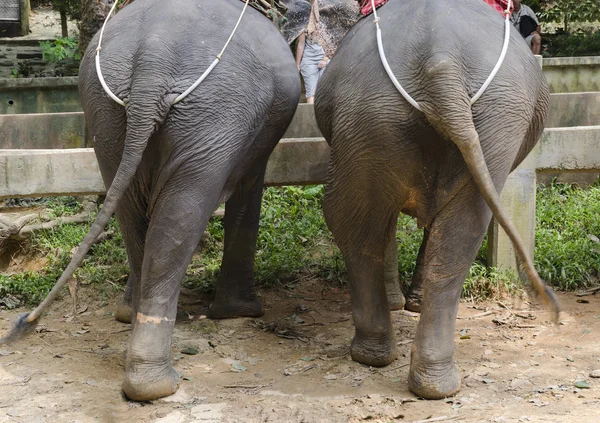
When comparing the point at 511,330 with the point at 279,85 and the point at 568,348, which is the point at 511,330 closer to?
the point at 568,348

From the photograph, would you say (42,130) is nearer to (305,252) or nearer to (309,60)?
(305,252)

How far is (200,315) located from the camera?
5637 mm

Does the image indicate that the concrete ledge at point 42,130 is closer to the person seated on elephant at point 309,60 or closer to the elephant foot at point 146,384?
the person seated on elephant at point 309,60

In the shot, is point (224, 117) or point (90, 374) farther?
point (90, 374)

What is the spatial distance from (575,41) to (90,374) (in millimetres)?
10944

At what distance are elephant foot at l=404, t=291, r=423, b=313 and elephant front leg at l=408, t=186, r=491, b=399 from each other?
1443 mm

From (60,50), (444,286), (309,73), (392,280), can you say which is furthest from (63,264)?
(60,50)

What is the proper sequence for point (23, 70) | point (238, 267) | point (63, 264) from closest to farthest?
point (238, 267) < point (63, 264) < point (23, 70)

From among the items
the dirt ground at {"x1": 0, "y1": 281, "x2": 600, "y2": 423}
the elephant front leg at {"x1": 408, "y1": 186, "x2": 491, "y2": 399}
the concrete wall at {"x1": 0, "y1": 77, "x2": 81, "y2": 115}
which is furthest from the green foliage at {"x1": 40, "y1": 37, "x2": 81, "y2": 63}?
the elephant front leg at {"x1": 408, "y1": 186, "x2": 491, "y2": 399}

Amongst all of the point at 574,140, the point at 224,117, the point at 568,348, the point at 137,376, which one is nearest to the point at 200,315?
the point at 137,376

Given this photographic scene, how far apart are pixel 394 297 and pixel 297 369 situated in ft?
4.02

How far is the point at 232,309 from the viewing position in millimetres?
5543

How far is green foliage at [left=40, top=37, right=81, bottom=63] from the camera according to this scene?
12.5m

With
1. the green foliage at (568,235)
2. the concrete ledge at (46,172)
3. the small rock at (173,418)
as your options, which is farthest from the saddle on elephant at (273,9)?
the green foliage at (568,235)
